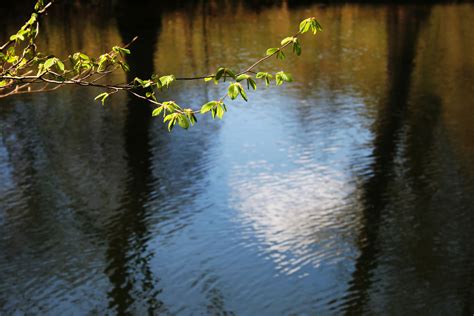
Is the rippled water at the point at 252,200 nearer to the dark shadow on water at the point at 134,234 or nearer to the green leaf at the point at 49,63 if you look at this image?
the dark shadow on water at the point at 134,234

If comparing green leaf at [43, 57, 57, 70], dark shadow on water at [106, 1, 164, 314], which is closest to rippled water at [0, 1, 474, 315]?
dark shadow on water at [106, 1, 164, 314]

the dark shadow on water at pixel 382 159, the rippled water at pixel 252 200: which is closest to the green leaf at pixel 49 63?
the rippled water at pixel 252 200

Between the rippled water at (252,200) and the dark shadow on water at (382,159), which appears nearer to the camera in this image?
the rippled water at (252,200)

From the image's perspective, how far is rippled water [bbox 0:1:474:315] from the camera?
358 inches

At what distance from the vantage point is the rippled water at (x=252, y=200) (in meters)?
9.10

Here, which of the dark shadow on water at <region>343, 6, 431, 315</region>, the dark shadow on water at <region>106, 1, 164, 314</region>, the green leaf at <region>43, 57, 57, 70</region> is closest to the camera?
the green leaf at <region>43, 57, 57, 70</region>

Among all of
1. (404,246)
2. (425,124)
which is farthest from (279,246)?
(425,124)

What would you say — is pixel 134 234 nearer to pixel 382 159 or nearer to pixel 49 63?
pixel 382 159

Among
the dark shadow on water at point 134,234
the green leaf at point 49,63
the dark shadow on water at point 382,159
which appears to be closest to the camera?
the green leaf at point 49,63

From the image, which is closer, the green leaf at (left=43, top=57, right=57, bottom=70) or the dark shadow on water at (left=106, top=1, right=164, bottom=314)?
the green leaf at (left=43, top=57, right=57, bottom=70)

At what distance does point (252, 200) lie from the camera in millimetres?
11859

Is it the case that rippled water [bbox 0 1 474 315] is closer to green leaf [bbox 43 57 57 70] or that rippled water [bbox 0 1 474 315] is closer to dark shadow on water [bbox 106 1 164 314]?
dark shadow on water [bbox 106 1 164 314]

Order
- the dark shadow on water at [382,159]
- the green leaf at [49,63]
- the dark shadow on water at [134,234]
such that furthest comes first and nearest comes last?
the dark shadow on water at [382,159] < the dark shadow on water at [134,234] < the green leaf at [49,63]

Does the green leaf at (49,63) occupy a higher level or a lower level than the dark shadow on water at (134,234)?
higher
